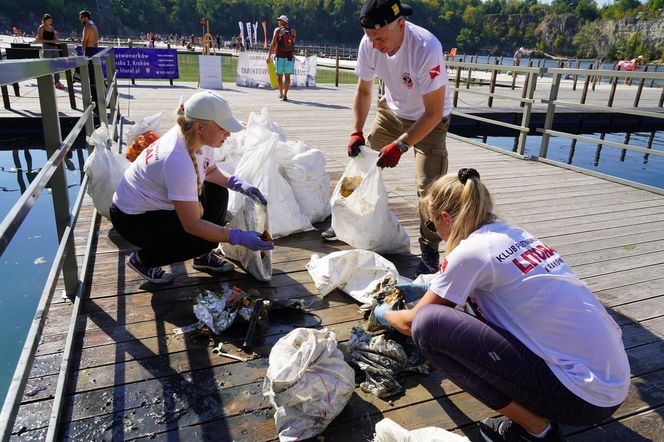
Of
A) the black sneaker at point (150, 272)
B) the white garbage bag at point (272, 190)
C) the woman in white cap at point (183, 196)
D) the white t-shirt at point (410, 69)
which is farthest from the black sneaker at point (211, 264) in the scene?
the white t-shirt at point (410, 69)

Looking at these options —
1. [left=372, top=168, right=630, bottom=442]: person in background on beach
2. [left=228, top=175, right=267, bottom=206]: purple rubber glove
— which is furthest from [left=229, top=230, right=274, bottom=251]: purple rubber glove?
[left=372, top=168, right=630, bottom=442]: person in background on beach

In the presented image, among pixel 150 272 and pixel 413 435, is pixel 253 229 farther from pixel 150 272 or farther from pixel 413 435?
pixel 413 435

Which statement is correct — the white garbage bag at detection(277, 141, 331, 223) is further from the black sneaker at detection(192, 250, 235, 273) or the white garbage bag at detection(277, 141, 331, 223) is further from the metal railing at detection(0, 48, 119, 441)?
the metal railing at detection(0, 48, 119, 441)

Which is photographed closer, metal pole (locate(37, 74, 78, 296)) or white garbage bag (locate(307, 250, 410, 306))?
metal pole (locate(37, 74, 78, 296))

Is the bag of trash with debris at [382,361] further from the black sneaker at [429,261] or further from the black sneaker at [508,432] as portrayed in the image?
the black sneaker at [429,261]

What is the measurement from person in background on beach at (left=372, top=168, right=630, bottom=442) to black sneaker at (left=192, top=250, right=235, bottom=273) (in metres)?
1.45

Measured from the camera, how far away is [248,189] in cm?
271

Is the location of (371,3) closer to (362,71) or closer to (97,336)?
(362,71)

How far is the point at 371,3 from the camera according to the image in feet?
8.22

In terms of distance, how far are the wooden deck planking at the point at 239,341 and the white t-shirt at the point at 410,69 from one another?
98cm

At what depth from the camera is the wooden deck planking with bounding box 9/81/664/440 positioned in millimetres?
1721

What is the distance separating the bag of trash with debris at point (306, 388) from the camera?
5.43ft

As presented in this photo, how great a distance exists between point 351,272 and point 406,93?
1.14 m

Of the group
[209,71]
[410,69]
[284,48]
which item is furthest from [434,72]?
[209,71]
